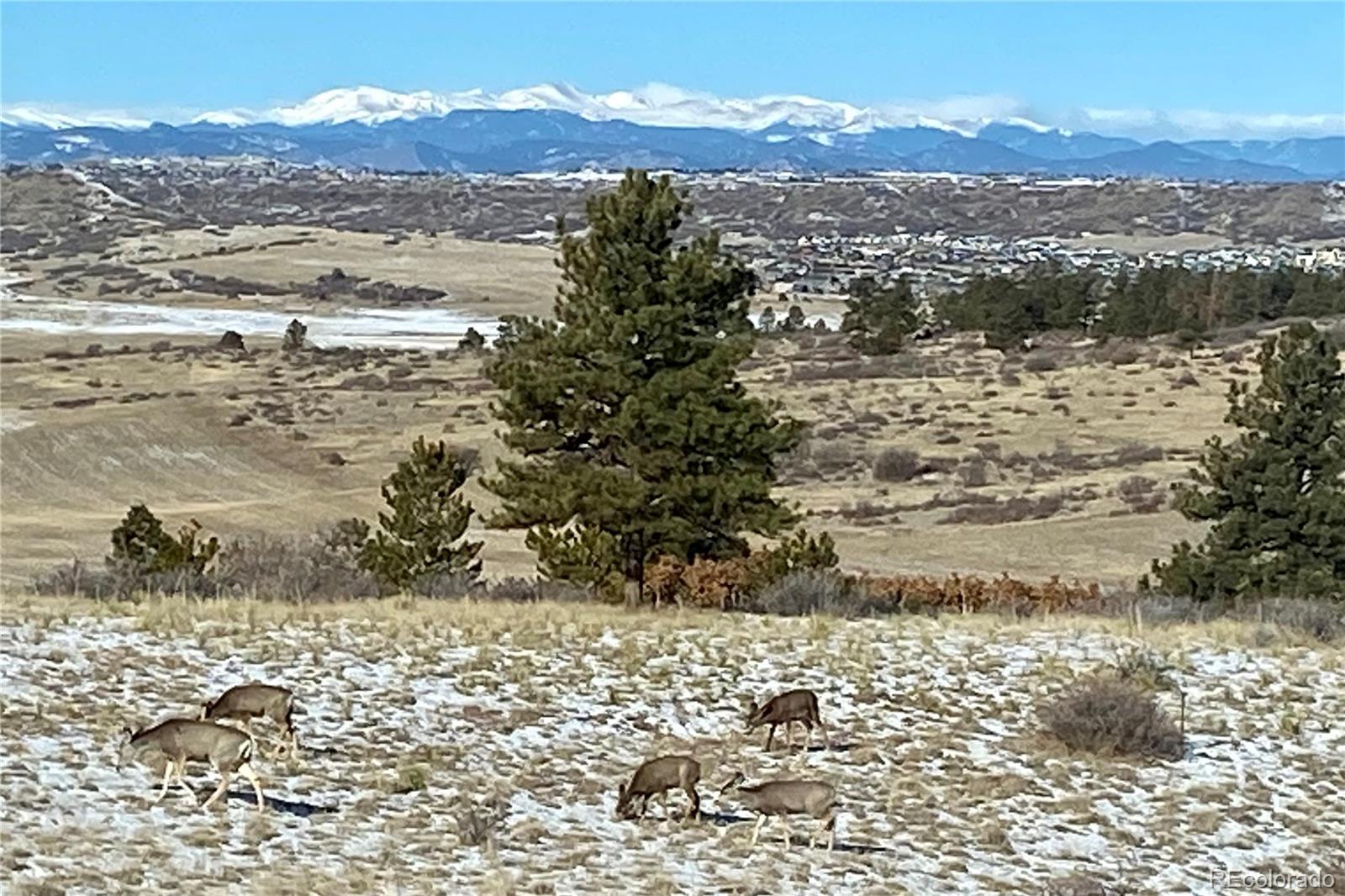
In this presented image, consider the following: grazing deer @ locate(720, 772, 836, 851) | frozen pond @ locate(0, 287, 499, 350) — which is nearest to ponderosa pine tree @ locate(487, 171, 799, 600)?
grazing deer @ locate(720, 772, 836, 851)

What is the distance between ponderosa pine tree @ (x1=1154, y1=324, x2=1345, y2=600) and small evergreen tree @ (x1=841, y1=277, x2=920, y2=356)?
163 ft

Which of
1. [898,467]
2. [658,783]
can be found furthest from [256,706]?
[898,467]

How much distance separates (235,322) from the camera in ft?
336

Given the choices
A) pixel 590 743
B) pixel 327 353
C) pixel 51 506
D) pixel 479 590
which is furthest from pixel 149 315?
pixel 590 743

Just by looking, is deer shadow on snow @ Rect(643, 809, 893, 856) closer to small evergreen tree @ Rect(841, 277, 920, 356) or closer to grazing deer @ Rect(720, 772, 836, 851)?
grazing deer @ Rect(720, 772, 836, 851)

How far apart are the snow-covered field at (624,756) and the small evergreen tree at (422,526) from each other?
22.1ft

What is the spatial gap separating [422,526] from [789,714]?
490 inches

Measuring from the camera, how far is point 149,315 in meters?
106

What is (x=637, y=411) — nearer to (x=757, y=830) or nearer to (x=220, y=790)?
(x=757, y=830)

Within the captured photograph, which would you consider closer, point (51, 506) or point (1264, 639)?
point (1264, 639)

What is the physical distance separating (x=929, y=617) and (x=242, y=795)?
31.4ft

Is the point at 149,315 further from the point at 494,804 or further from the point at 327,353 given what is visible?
the point at 494,804

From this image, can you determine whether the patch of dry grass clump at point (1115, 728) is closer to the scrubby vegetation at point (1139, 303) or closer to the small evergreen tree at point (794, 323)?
→ the scrubby vegetation at point (1139, 303)

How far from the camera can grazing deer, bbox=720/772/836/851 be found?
34.1 ft
